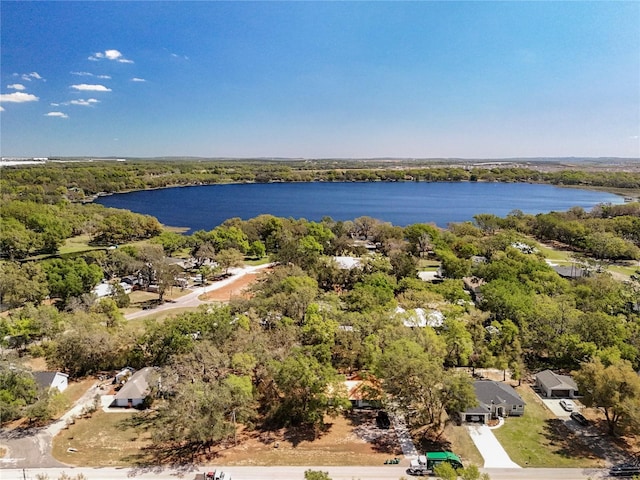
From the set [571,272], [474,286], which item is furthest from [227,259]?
[571,272]

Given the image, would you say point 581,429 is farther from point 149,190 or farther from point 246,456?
point 149,190

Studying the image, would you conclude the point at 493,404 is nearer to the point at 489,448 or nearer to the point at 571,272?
the point at 489,448

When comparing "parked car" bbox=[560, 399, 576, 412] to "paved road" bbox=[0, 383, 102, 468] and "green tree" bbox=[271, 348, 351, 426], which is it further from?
"paved road" bbox=[0, 383, 102, 468]

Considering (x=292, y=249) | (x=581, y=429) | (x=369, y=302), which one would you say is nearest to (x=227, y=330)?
(x=369, y=302)

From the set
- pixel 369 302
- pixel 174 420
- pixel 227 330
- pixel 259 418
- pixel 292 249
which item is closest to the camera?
pixel 174 420

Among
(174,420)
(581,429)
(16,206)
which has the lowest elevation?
(581,429)

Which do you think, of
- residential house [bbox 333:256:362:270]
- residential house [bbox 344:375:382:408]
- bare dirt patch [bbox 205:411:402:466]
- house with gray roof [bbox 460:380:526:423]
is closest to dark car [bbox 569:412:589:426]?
house with gray roof [bbox 460:380:526:423]
